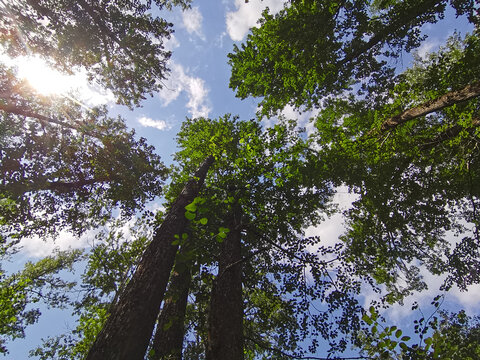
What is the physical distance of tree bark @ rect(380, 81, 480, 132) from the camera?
5.36 meters

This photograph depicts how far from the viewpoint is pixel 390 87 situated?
853cm

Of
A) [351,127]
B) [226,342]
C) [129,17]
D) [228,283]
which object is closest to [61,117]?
[129,17]

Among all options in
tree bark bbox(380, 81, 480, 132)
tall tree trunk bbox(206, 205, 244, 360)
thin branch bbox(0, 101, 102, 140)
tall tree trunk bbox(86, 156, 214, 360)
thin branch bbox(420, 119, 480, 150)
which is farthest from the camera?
thin branch bbox(420, 119, 480, 150)

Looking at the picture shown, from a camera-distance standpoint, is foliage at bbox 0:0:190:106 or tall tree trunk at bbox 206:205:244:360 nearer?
tall tree trunk at bbox 206:205:244:360

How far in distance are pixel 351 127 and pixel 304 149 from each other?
2496 mm

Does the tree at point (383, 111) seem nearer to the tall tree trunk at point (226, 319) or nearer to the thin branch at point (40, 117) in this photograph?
the tall tree trunk at point (226, 319)

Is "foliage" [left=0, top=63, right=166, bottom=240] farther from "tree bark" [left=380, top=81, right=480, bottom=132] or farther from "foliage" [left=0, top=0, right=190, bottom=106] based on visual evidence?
"tree bark" [left=380, top=81, right=480, bottom=132]

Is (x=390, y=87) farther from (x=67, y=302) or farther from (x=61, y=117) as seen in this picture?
(x=67, y=302)

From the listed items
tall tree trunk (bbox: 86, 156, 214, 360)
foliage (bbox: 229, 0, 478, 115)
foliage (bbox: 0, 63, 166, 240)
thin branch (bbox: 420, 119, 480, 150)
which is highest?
foliage (bbox: 229, 0, 478, 115)

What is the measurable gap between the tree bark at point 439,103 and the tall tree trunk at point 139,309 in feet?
25.3

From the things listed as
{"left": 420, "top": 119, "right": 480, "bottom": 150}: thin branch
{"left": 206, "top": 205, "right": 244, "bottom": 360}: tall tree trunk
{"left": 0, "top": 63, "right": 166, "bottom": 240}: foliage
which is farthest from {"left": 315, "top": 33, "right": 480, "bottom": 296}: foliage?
{"left": 0, "top": 63, "right": 166, "bottom": 240}: foliage

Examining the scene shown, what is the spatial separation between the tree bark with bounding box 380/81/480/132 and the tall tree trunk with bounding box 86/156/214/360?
7.70 metres

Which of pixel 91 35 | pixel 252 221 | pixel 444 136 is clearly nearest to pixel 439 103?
pixel 444 136

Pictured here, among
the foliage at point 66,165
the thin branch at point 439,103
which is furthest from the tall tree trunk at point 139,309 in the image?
the thin branch at point 439,103
